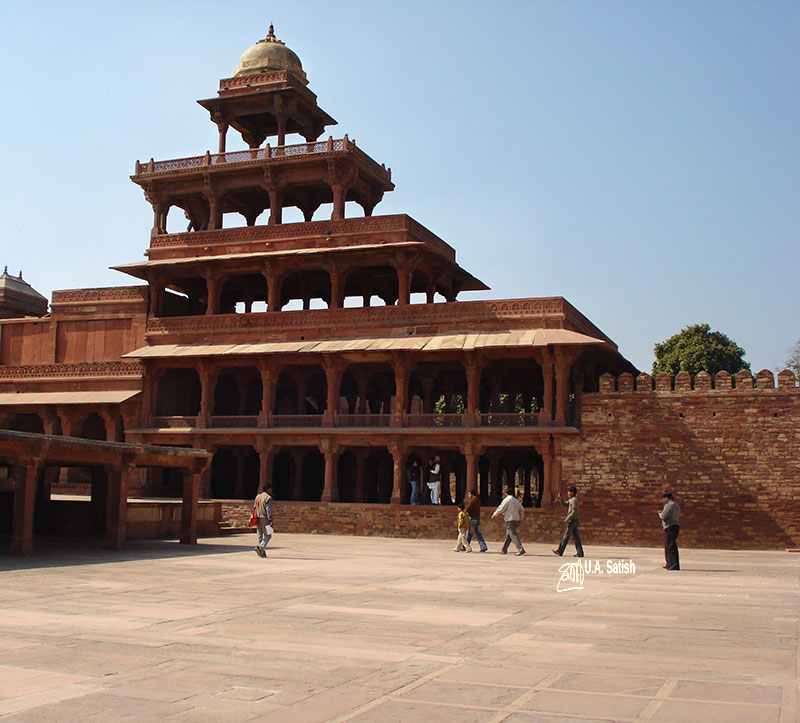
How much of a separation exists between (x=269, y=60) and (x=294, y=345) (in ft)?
→ 43.7

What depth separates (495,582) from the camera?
14.9 meters

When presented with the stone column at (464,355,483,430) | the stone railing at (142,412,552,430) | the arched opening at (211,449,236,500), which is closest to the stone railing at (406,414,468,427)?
the stone railing at (142,412,552,430)

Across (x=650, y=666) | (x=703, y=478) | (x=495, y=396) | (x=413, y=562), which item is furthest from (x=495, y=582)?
(x=495, y=396)

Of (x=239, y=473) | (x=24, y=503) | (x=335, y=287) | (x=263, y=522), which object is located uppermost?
(x=335, y=287)

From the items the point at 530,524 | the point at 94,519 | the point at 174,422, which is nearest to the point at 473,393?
the point at 530,524

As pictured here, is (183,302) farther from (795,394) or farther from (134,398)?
(795,394)

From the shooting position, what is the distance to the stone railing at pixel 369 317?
29.8 metres

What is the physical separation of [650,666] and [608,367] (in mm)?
28471

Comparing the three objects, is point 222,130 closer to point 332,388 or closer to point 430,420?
point 332,388

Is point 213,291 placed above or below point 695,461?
above

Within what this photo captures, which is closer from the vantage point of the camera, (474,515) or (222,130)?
(474,515)

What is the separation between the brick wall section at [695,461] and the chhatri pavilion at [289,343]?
123cm

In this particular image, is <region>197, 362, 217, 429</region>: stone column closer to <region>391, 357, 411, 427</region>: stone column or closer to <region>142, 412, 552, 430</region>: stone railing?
<region>142, 412, 552, 430</region>: stone railing

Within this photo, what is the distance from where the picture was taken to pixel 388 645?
8.67m
